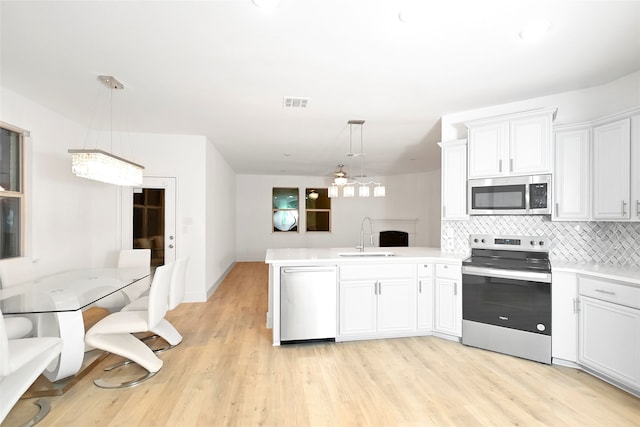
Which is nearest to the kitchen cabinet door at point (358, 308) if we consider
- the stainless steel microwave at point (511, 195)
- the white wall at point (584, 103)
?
the stainless steel microwave at point (511, 195)

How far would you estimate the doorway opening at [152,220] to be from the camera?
16.6 feet

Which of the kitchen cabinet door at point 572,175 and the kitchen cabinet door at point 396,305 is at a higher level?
the kitchen cabinet door at point 572,175

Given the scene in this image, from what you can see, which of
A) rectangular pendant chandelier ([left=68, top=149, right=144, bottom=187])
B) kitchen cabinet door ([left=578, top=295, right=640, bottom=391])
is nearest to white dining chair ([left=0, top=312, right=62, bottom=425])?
rectangular pendant chandelier ([left=68, top=149, right=144, bottom=187])

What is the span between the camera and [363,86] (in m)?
3.17

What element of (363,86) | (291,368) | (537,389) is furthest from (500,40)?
(291,368)

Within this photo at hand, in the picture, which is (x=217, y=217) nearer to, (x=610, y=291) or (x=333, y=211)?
(x=333, y=211)

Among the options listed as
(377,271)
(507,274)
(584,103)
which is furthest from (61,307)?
(584,103)

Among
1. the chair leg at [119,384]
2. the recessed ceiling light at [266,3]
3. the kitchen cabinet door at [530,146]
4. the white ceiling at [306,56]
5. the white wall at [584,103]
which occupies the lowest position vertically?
the chair leg at [119,384]

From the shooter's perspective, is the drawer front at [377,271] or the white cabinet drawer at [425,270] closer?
the drawer front at [377,271]

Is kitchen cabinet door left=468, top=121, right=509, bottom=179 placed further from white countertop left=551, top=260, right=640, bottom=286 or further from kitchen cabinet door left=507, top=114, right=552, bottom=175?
white countertop left=551, top=260, right=640, bottom=286

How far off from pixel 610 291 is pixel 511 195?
119 cm

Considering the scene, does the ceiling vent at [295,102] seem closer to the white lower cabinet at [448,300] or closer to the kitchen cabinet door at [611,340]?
the white lower cabinet at [448,300]

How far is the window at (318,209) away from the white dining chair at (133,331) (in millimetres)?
7156

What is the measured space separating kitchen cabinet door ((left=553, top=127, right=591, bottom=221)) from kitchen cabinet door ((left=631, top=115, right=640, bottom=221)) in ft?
1.23
